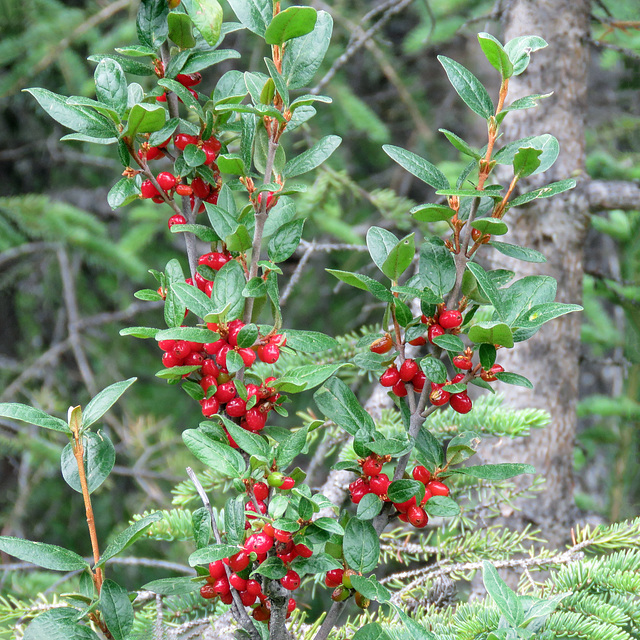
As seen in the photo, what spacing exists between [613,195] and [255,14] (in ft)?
3.86

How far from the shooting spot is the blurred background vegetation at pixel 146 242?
186cm

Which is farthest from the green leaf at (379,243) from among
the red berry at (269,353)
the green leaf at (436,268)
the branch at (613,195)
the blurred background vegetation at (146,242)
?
the branch at (613,195)

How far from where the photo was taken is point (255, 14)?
62 centimetres

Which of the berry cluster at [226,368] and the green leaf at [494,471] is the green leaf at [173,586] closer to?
the berry cluster at [226,368]

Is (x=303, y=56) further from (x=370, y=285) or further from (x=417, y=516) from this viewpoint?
(x=417, y=516)

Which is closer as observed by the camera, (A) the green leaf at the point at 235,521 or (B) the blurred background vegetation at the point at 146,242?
(A) the green leaf at the point at 235,521

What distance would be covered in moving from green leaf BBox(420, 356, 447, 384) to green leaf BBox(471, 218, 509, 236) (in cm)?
14

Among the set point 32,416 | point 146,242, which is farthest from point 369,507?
point 146,242

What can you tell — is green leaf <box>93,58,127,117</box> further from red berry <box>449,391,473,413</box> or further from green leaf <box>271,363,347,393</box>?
red berry <box>449,391,473,413</box>

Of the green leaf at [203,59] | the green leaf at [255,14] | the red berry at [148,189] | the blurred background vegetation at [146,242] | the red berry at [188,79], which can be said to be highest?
the green leaf at [255,14]

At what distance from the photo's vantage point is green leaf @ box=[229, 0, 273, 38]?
62cm

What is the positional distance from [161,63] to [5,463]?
287 cm

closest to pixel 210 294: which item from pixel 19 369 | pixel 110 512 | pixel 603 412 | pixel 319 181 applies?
pixel 319 181

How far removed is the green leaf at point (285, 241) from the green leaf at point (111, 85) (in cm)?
21
